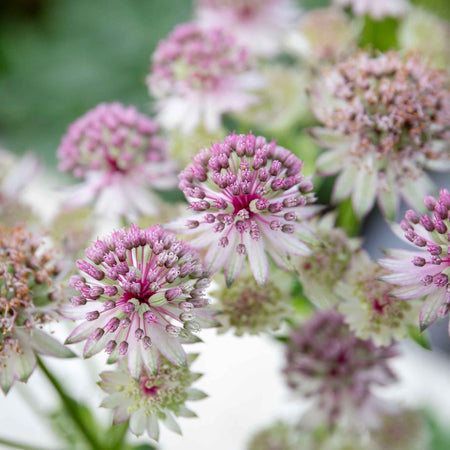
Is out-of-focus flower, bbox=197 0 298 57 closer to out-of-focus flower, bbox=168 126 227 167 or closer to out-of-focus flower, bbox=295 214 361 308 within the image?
out-of-focus flower, bbox=168 126 227 167

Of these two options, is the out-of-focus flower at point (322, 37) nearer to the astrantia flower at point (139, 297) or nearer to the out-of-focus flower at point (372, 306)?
the out-of-focus flower at point (372, 306)

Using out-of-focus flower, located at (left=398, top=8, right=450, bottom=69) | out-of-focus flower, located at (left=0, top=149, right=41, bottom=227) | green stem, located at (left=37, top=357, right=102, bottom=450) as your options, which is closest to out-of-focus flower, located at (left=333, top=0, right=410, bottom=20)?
out-of-focus flower, located at (left=398, top=8, right=450, bottom=69)

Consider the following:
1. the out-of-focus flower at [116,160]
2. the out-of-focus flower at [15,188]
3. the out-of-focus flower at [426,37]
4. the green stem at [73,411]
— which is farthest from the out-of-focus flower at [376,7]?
the green stem at [73,411]

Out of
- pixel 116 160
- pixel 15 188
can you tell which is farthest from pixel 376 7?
pixel 15 188

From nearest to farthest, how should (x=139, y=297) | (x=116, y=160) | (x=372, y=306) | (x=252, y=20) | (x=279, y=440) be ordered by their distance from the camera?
(x=139, y=297) < (x=372, y=306) < (x=116, y=160) < (x=279, y=440) < (x=252, y=20)

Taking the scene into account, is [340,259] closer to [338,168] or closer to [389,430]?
[338,168]

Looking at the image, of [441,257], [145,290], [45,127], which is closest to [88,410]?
[145,290]

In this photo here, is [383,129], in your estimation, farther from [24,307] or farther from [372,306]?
[24,307]
